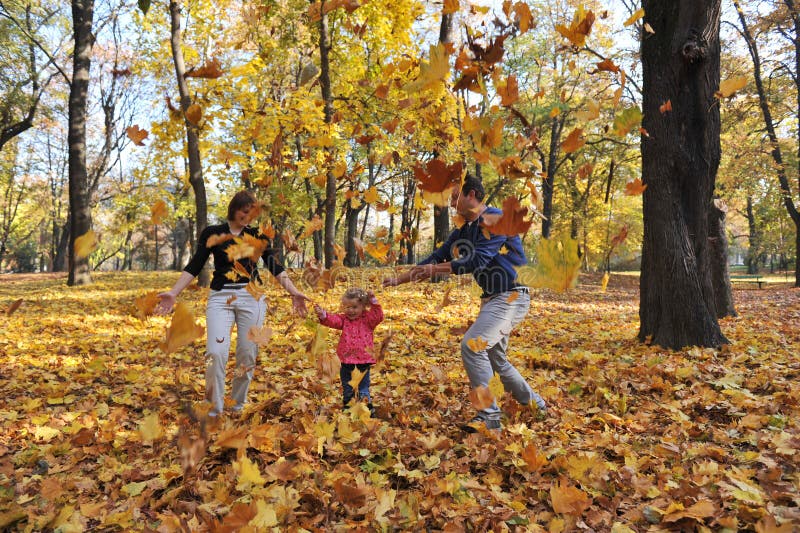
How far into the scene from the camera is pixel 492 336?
3.04 metres

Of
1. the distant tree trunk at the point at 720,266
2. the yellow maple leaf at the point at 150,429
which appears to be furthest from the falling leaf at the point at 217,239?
the distant tree trunk at the point at 720,266

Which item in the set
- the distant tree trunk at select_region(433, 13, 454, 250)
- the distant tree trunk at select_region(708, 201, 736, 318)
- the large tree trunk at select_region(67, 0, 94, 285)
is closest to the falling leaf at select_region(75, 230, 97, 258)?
the distant tree trunk at select_region(708, 201, 736, 318)

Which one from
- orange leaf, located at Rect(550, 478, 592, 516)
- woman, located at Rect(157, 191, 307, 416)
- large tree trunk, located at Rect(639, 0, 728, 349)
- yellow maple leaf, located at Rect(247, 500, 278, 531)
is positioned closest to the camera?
yellow maple leaf, located at Rect(247, 500, 278, 531)

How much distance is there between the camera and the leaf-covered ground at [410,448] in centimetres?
210

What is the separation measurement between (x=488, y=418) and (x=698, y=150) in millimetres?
4278

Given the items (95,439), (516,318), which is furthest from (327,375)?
(95,439)

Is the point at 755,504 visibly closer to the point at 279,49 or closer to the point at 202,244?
the point at 202,244

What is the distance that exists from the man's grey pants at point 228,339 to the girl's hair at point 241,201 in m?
0.56

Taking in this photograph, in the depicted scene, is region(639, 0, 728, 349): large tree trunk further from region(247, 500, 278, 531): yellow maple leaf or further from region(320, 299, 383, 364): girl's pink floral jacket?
region(247, 500, 278, 531): yellow maple leaf

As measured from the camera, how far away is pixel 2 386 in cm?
414

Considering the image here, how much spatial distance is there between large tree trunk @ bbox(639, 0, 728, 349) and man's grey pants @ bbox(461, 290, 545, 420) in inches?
116

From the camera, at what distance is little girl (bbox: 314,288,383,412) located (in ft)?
11.0

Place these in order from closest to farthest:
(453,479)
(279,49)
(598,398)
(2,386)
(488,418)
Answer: (453,479)
(488,418)
(598,398)
(2,386)
(279,49)

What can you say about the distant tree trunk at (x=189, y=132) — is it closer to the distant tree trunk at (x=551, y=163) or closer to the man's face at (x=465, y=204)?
the man's face at (x=465, y=204)
